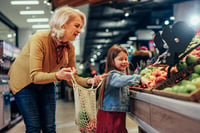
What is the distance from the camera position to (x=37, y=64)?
68.9 inches

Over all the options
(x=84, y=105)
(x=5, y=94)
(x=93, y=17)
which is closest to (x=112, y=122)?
(x=84, y=105)

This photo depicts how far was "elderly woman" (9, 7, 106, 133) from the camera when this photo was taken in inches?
71.7

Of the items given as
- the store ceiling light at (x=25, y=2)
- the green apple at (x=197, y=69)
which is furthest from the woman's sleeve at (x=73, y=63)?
the store ceiling light at (x=25, y=2)

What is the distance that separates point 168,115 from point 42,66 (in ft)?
3.52

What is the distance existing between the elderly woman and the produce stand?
2.13ft

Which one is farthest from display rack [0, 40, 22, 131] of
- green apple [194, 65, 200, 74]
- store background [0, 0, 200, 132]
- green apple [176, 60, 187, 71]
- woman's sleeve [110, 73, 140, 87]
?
green apple [194, 65, 200, 74]

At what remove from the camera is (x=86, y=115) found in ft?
6.97

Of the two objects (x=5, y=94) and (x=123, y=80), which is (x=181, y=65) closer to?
(x=123, y=80)

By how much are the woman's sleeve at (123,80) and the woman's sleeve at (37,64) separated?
2.44 feet

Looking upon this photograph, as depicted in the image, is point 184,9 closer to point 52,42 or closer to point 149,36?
point 52,42

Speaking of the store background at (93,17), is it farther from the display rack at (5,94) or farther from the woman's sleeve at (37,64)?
the woman's sleeve at (37,64)

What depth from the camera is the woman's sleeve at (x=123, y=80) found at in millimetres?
2086

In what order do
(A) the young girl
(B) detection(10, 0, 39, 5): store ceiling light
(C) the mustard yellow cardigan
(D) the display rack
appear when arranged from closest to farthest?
(C) the mustard yellow cardigan, (A) the young girl, (D) the display rack, (B) detection(10, 0, 39, 5): store ceiling light

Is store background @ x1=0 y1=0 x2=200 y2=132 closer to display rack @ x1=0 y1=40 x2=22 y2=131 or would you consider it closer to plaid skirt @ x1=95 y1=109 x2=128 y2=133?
display rack @ x1=0 y1=40 x2=22 y2=131
